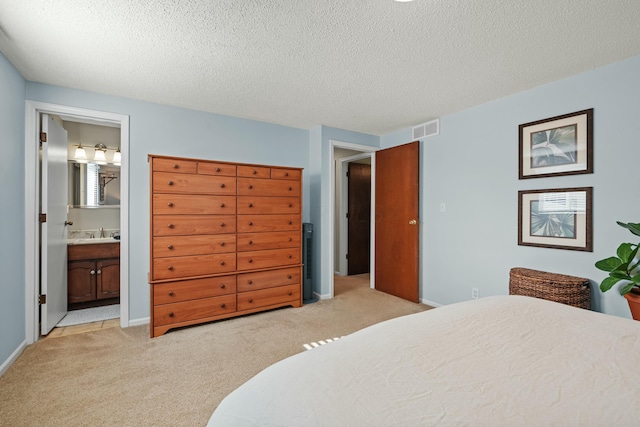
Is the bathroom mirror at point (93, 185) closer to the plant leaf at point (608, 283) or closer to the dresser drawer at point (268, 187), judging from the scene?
the dresser drawer at point (268, 187)

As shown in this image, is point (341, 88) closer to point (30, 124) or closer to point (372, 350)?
point (372, 350)

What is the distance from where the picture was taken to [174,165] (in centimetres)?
286

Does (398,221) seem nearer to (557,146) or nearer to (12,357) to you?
(557,146)

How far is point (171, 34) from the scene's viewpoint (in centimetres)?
197

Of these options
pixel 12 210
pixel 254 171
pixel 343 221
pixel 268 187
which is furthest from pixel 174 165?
pixel 343 221

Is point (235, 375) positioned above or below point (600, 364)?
below

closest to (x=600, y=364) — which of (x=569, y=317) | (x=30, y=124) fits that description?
(x=569, y=317)

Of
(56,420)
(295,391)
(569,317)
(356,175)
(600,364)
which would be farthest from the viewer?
(356,175)

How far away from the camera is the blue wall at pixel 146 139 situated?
2.91 metres

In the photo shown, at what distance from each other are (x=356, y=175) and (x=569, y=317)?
4675 mm

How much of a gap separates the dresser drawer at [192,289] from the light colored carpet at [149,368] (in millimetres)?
328

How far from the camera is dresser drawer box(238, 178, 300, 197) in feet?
10.6

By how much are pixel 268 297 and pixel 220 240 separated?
0.90 meters

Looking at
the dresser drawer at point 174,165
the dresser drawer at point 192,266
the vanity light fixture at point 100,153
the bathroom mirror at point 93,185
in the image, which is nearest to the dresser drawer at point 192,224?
the dresser drawer at point 192,266
